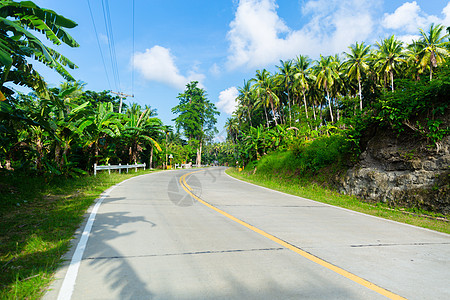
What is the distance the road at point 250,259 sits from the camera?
2.82 metres

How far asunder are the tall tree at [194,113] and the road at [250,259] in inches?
2175

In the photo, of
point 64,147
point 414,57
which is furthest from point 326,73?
point 64,147

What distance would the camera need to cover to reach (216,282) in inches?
118

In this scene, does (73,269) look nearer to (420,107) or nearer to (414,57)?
(420,107)

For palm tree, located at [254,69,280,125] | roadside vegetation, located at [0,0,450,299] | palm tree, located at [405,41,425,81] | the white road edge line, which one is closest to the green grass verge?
roadside vegetation, located at [0,0,450,299]

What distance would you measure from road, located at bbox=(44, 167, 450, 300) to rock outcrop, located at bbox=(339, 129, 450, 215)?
247cm

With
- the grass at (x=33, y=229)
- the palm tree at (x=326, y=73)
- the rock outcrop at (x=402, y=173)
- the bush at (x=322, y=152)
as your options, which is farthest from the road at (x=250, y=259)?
the palm tree at (x=326, y=73)

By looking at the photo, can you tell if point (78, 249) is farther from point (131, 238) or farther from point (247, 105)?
point (247, 105)

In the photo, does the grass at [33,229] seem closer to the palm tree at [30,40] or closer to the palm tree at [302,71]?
the palm tree at [30,40]

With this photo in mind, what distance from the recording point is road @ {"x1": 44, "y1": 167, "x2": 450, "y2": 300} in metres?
2.82

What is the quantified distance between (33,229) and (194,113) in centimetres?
5681

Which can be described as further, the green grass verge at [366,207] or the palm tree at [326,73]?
the palm tree at [326,73]

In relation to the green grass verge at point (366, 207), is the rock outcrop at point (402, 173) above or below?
above

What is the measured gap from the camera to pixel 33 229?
502 centimetres
